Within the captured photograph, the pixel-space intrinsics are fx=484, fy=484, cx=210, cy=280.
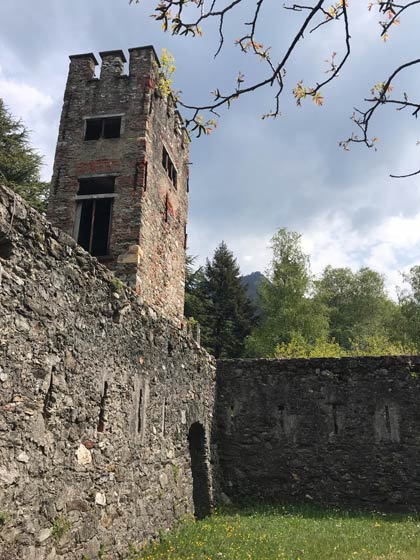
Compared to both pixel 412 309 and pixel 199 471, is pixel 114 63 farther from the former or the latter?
pixel 412 309

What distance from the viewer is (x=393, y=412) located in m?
10.4

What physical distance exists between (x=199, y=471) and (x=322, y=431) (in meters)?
2.91

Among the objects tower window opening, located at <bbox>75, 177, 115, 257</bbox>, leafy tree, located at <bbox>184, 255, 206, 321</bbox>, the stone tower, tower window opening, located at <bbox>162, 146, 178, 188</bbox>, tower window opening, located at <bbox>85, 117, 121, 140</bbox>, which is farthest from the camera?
leafy tree, located at <bbox>184, 255, 206, 321</bbox>

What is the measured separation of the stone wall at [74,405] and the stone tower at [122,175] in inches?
192

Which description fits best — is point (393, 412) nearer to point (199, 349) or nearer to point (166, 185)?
point (199, 349)

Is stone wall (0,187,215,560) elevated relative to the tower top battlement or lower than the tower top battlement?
lower

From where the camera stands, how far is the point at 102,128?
43.9 ft

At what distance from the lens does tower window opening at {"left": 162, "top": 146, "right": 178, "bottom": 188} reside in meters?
14.3

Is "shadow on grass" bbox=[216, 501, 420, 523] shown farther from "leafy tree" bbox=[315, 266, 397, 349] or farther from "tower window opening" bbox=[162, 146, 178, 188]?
"leafy tree" bbox=[315, 266, 397, 349]

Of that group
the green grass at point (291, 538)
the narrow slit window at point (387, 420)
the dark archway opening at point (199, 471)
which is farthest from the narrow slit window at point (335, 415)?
the dark archway opening at point (199, 471)

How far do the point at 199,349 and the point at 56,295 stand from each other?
537cm

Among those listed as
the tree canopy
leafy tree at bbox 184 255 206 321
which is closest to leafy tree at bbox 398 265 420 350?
the tree canopy

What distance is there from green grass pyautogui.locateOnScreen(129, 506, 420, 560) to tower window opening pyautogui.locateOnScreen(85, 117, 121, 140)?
9917 millimetres

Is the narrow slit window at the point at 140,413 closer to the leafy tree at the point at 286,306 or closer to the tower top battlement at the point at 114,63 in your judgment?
the tower top battlement at the point at 114,63
